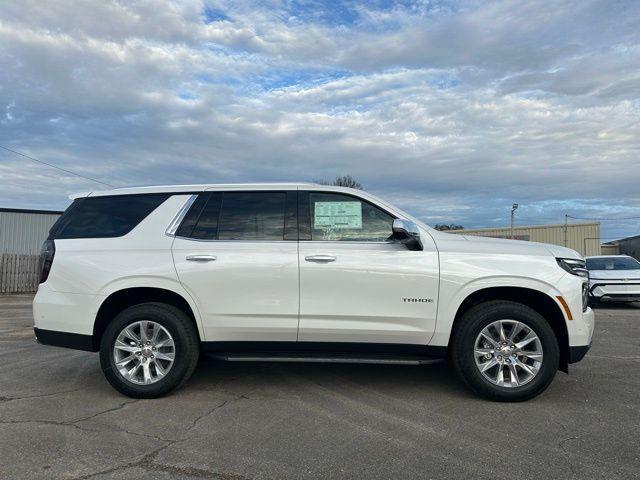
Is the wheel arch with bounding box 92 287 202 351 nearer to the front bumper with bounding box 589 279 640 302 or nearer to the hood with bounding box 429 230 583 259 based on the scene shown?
the hood with bounding box 429 230 583 259

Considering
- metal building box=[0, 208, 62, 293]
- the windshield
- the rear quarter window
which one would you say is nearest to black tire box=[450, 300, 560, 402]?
the rear quarter window

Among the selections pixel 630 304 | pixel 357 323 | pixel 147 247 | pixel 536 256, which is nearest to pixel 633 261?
pixel 630 304

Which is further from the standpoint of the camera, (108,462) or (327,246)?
(327,246)

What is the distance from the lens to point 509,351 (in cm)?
464

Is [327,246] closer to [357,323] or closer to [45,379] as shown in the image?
[357,323]

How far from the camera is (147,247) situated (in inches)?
193

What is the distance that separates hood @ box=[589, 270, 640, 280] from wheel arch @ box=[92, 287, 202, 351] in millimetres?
11840

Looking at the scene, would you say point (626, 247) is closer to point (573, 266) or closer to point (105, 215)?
point (573, 266)

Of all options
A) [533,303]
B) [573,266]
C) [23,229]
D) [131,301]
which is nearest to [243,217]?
[131,301]

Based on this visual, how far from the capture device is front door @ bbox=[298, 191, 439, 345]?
466 centimetres

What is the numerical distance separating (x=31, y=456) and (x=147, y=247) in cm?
200

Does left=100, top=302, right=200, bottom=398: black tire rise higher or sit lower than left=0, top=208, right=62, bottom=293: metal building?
lower

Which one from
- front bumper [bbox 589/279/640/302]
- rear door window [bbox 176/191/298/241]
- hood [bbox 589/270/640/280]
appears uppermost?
rear door window [bbox 176/191/298/241]

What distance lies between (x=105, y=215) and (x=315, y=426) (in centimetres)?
291
